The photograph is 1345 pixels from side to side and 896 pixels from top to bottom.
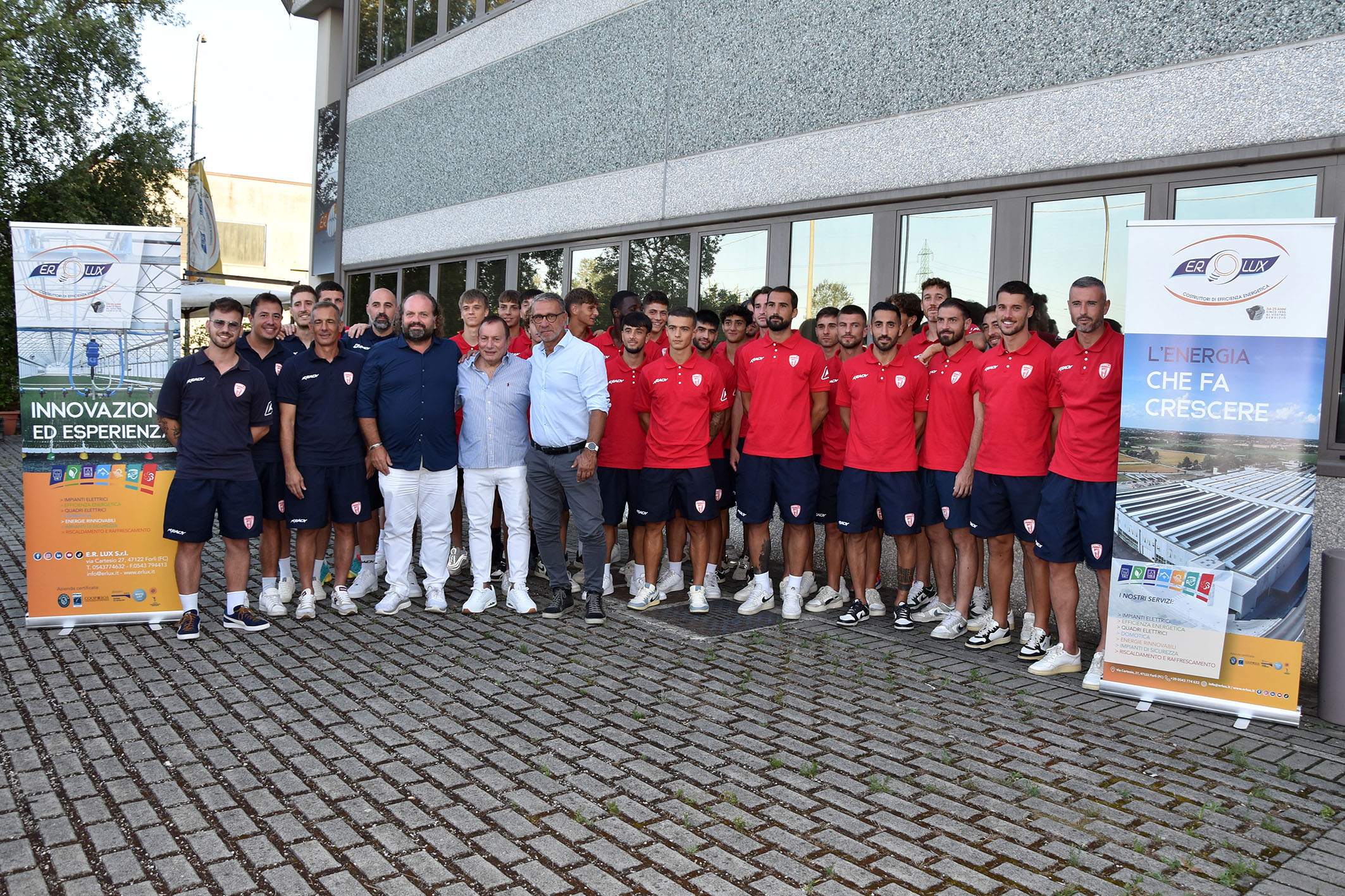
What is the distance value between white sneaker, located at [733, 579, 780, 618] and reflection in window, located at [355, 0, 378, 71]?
40.9ft

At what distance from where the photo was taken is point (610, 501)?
7.23 m

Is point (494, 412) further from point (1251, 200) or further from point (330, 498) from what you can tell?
point (1251, 200)

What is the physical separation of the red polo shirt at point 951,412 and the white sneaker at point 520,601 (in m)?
2.85

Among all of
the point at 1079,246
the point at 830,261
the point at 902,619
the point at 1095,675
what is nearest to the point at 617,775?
the point at 1095,675

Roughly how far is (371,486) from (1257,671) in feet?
18.1

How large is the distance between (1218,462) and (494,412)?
173 inches

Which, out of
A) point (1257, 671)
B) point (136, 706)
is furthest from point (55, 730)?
point (1257, 671)

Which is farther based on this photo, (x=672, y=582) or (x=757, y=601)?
(x=672, y=582)

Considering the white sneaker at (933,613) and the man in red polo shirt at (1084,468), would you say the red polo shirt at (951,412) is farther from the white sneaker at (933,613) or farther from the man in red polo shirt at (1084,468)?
the white sneaker at (933,613)

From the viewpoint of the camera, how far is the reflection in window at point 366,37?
1577 centimetres

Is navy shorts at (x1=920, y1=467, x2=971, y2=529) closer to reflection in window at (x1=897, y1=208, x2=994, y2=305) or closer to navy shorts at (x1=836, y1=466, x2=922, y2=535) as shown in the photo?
navy shorts at (x1=836, y1=466, x2=922, y2=535)

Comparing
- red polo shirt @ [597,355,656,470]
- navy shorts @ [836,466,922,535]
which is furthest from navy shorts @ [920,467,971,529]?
red polo shirt @ [597,355,656,470]

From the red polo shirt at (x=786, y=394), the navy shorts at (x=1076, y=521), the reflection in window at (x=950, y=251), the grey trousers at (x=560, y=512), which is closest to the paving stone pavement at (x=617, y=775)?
the navy shorts at (x=1076, y=521)

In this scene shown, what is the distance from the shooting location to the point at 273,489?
644 cm
